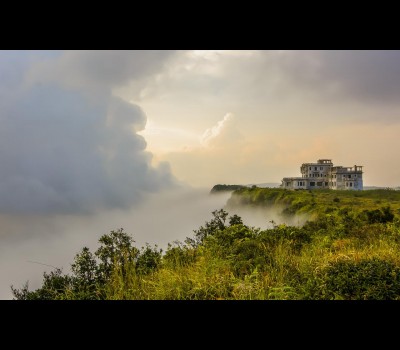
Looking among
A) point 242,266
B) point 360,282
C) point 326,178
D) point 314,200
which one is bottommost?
point 360,282

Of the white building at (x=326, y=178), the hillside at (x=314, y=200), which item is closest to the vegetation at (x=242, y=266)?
the hillside at (x=314, y=200)

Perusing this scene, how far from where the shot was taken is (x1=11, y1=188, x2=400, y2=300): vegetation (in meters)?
4.58

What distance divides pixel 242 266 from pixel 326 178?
282 inches

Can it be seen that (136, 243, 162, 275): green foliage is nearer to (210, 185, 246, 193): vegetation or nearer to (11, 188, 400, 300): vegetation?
(11, 188, 400, 300): vegetation

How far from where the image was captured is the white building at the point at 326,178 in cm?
1088

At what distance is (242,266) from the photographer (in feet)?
17.3

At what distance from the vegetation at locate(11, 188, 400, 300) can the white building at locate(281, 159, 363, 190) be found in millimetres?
3110

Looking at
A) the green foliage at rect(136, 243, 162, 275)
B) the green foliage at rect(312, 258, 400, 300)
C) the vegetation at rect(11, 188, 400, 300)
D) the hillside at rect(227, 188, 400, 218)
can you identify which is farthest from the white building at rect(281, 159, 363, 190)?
the green foliage at rect(312, 258, 400, 300)

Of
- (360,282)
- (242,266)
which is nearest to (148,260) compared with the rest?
(242,266)

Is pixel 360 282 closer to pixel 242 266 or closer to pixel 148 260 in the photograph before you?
pixel 242 266
